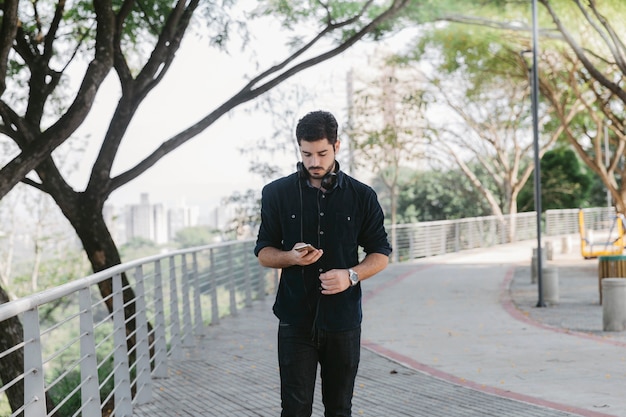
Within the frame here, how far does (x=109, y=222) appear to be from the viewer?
38594 millimetres

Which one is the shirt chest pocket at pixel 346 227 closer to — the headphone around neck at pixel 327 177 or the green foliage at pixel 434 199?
the headphone around neck at pixel 327 177

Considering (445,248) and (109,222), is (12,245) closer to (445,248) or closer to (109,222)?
(109,222)

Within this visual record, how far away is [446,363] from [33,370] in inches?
237

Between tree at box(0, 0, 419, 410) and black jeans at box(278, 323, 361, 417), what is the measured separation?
22.0ft

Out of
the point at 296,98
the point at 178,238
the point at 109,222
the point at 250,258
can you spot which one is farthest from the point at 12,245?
the point at 178,238

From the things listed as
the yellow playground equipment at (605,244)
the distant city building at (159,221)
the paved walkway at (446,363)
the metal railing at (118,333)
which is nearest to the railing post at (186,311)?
the metal railing at (118,333)

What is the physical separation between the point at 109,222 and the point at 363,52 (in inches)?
492

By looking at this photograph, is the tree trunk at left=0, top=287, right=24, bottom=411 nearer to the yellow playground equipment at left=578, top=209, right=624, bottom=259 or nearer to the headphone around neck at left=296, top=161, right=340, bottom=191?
the headphone around neck at left=296, top=161, right=340, bottom=191

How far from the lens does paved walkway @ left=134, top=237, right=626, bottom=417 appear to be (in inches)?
300

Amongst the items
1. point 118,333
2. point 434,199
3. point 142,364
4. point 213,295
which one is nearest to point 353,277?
point 118,333

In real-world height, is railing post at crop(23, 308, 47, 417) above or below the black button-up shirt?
below

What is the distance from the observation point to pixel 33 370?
14.9ft

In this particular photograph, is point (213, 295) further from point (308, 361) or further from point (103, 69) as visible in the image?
point (308, 361)

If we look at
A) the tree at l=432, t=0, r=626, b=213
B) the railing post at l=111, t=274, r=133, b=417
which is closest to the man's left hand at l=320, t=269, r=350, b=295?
the railing post at l=111, t=274, r=133, b=417
